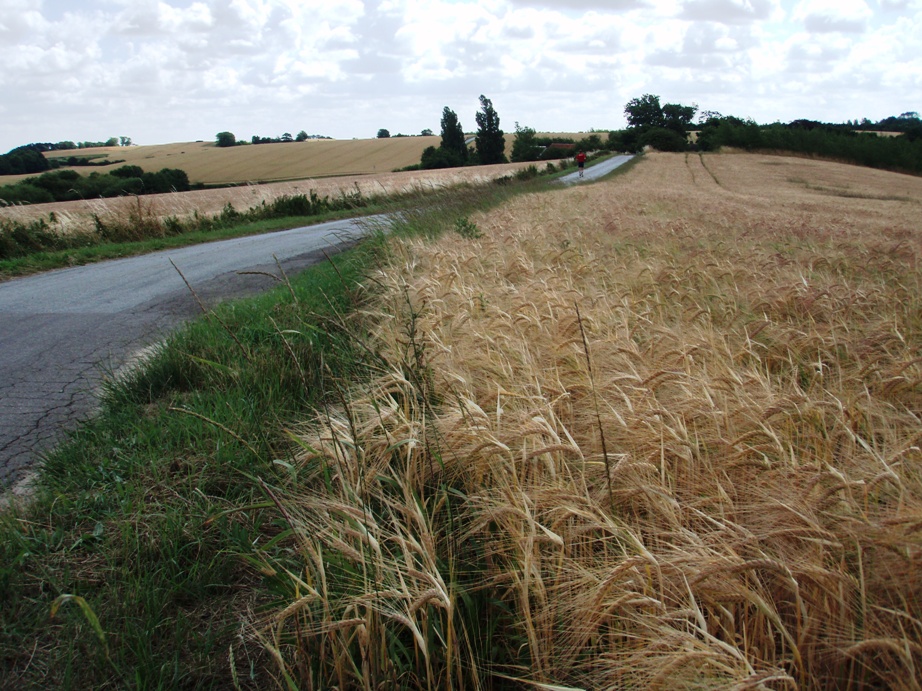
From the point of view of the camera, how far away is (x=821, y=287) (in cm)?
498

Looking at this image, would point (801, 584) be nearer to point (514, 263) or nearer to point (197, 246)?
point (514, 263)

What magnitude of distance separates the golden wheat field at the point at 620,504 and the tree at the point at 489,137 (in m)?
88.2

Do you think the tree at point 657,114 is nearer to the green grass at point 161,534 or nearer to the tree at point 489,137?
the tree at point 489,137

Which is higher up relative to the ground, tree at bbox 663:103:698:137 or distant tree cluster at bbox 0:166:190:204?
tree at bbox 663:103:698:137

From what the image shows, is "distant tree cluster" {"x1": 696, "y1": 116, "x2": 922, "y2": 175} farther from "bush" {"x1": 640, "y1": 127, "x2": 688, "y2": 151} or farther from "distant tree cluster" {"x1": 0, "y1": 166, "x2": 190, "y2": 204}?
"distant tree cluster" {"x1": 0, "y1": 166, "x2": 190, "y2": 204}

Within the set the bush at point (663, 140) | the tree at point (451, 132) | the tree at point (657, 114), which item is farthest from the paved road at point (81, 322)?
Answer: the tree at point (657, 114)

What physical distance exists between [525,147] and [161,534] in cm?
9444

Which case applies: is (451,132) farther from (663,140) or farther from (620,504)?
(620,504)

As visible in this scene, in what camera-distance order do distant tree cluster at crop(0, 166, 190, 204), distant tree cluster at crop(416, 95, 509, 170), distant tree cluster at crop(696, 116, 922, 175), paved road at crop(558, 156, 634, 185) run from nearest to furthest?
paved road at crop(558, 156, 634, 185)
distant tree cluster at crop(0, 166, 190, 204)
distant tree cluster at crop(696, 116, 922, 175)
distant tree cluster at crop(416, 95, 509, 170)

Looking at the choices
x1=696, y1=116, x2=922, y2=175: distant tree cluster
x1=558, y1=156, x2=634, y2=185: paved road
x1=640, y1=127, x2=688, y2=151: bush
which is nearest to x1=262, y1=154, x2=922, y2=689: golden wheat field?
x1=558, y1=156, x2=634, y2=185: paved road

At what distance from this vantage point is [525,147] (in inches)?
3600

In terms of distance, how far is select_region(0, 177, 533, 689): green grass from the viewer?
2.01 metres

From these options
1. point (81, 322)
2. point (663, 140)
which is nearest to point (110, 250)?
point (81, 322)

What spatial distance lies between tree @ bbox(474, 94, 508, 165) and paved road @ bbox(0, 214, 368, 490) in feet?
263
